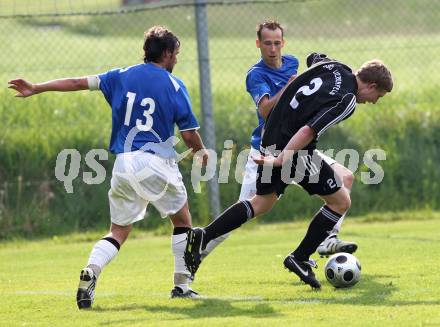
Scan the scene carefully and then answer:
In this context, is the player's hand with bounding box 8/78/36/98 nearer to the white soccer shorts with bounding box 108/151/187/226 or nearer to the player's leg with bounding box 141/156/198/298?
the white soccer shorts with bounding box 108/151/187/226

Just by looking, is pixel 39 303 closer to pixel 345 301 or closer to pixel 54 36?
pixel 345 301

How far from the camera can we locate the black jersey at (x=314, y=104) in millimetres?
7266

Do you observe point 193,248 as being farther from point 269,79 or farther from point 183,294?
point 269,79

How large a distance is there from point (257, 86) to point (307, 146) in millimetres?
1196

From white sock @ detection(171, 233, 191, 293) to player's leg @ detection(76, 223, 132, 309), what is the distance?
1.28 feet

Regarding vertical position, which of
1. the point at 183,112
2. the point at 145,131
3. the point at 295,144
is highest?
the point at 183,112

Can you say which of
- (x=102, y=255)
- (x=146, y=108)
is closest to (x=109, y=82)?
(x=146, y=108)

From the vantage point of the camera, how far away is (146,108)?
7.43 meters

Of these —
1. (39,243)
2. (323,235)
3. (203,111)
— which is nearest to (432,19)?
(203,111)

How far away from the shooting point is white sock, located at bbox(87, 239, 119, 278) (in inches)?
290

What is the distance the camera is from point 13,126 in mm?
13102

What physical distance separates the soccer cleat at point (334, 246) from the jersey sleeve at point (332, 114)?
169cm

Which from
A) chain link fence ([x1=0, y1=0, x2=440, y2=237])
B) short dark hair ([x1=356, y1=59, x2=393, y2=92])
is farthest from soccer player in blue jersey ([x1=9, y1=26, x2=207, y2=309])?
chain link fence ([x1=0, y1=0, x2=440, y2=237])

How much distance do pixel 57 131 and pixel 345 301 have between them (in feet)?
23.0
